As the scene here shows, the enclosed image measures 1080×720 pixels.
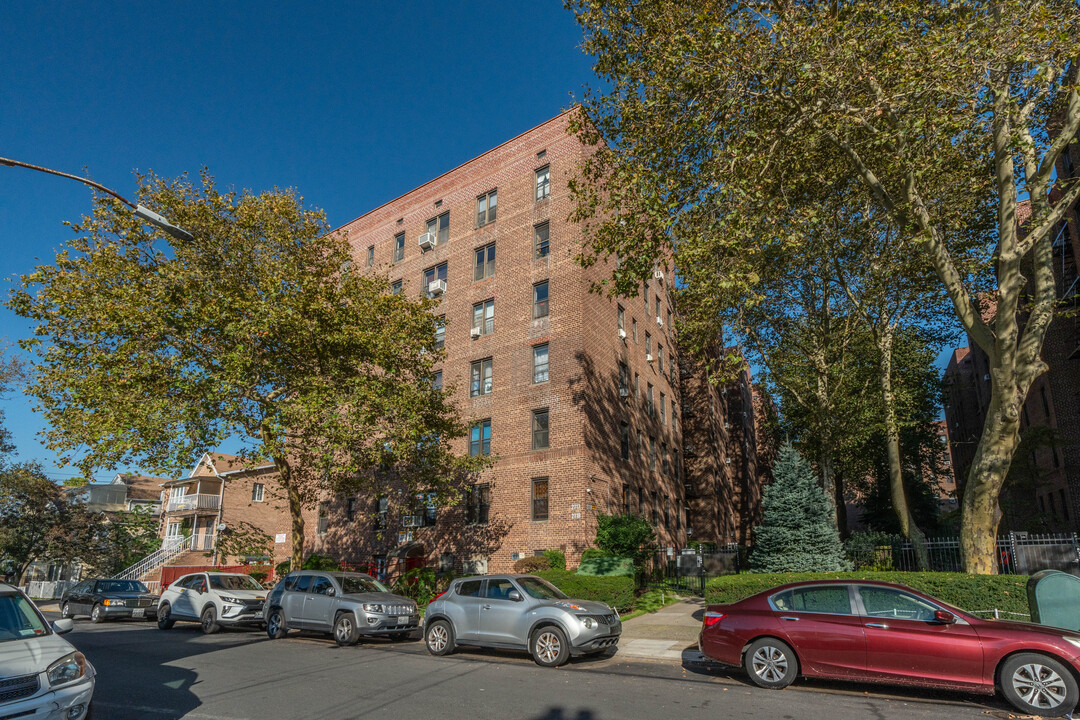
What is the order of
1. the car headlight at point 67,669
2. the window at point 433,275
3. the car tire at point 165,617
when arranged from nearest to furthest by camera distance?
the car headlight at point 67,669
the car tire at point 165,617
the window at point 433,275

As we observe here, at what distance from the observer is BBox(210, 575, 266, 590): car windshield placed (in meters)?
16.9

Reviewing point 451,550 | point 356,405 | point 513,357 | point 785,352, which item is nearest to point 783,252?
point 785,352

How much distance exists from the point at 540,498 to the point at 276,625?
10.5m

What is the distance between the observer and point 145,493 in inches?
2424

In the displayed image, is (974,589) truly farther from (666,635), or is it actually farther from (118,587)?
(118,587)

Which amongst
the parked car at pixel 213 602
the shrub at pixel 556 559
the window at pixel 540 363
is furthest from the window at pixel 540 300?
the parked car at pixel 213 602

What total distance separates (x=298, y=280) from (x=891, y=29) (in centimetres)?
1575

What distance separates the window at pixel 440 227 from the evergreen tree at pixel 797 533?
18929 millimetres

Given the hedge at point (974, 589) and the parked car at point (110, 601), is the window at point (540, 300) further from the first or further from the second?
the parked car at point (110, 601)

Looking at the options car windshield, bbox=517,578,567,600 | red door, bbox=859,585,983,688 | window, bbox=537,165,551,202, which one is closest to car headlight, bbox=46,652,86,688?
car windshield, bbox=517,578,567,600

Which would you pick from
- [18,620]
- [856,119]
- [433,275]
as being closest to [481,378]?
[433,275]

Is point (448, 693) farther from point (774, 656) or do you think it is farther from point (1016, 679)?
point (1016, 679)

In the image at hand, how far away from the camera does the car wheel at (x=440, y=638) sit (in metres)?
11.9

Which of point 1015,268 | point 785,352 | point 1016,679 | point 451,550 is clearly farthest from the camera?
point 785,352
